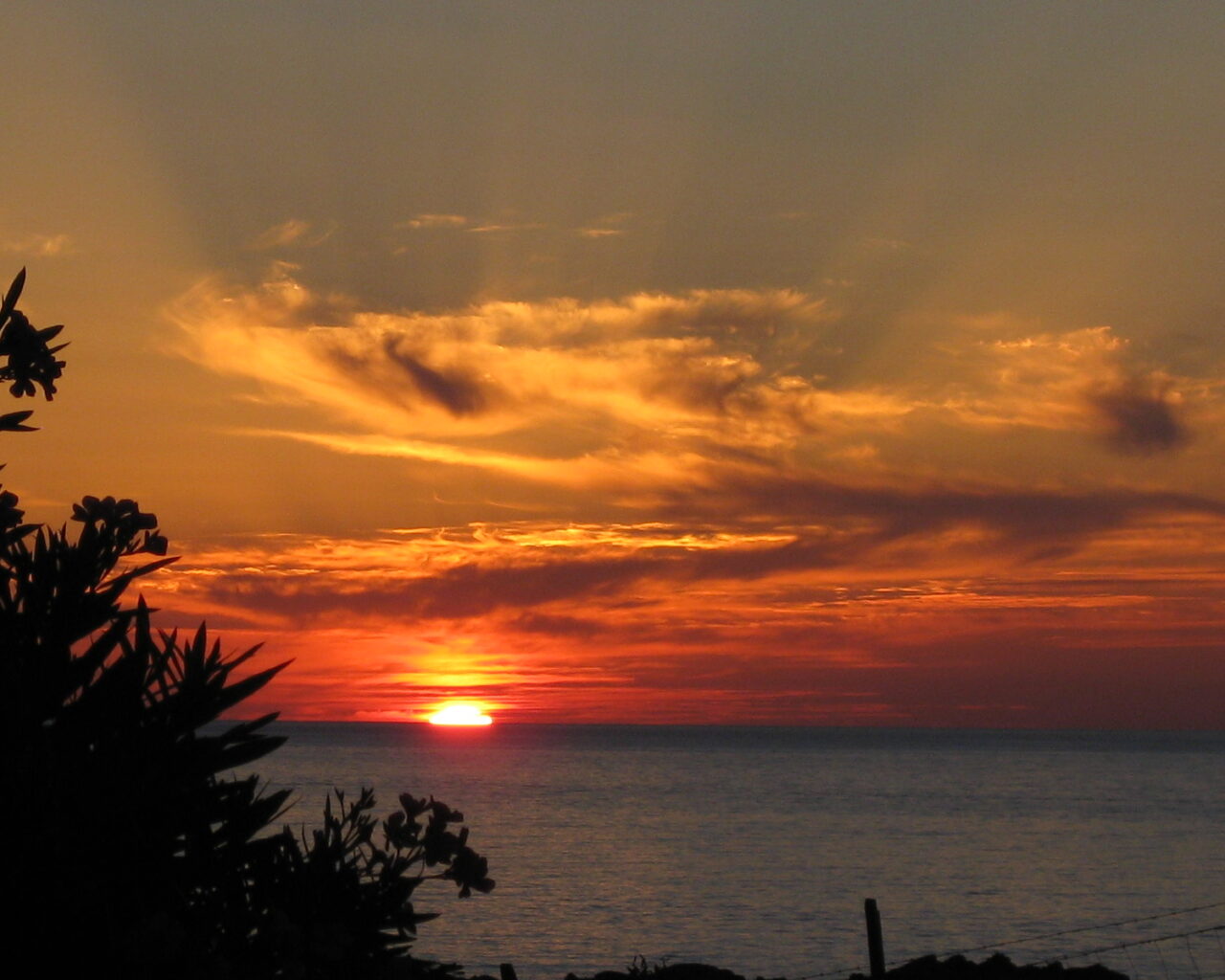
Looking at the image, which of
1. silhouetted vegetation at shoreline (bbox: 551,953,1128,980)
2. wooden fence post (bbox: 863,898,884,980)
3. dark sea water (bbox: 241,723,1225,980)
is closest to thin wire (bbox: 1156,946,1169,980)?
dark sea water (bbox: 241,723,1225,980)

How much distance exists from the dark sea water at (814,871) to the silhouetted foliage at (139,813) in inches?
773

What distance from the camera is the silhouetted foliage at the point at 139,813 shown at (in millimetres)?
4141

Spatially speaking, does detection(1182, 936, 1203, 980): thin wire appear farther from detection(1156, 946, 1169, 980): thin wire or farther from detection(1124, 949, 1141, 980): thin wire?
detection(1124, 949, 1141, 980): thin wire

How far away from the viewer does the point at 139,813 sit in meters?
4.50

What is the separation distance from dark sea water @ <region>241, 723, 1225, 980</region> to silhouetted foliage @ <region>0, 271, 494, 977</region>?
19646 mm

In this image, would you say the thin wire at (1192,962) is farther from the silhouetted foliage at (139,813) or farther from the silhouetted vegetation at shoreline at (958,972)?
the silhouetted foliage at (139,813)

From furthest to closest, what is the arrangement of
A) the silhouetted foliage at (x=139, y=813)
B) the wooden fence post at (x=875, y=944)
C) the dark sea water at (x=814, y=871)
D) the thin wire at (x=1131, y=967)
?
the dark sea water at (x=814, y=871), the thin wire at (x=1131, y=967), the wooden fence post at (x=875, y=944), the silhouetted foliage at (x=139, y=813)

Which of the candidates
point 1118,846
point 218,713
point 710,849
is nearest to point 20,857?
point 218,713

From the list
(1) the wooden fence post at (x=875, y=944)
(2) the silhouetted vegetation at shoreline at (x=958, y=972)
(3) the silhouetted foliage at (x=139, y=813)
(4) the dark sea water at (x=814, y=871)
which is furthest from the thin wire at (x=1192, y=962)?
(3) the silhouetted foliage at (x=139, y=813)

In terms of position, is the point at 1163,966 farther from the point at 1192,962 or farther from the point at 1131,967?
the point at 1192,962

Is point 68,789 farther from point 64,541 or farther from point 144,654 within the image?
point 64,541

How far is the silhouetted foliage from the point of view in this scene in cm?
414

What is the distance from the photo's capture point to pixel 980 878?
47.2 m

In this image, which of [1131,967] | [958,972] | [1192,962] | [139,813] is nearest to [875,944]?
[958,972]
